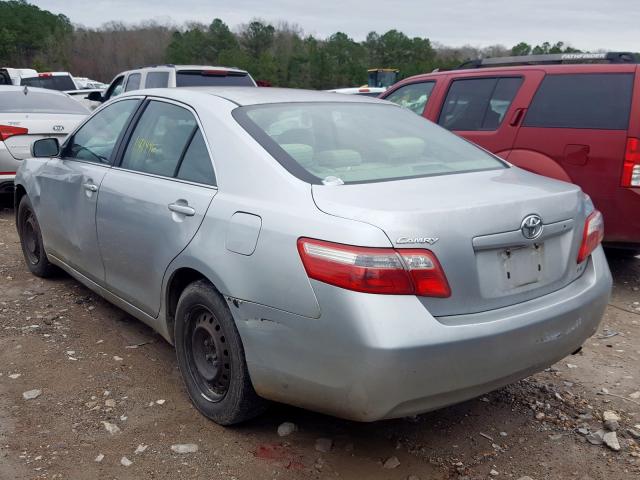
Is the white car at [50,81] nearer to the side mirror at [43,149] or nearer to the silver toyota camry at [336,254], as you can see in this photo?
the side mirror at [43,149]

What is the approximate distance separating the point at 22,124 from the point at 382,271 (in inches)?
271

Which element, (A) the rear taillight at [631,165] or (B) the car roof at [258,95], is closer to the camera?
(B) the car roof at [258,95]

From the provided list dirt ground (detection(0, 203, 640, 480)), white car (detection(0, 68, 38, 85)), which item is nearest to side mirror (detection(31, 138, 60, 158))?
dirt ground (detection(0, 203, 640, 480))

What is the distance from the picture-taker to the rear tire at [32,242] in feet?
17.5

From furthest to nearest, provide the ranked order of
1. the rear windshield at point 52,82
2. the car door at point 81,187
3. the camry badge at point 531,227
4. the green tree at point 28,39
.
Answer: the green tree at point 28,39 < the rear windshield at point 52,82 < the car door at point 81,187 < the camry badge at point 531,227

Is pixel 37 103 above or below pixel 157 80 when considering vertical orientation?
below

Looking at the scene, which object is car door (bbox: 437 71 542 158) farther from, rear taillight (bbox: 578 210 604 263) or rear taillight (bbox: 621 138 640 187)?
rear taillight (bbox: 578 210 604 263)

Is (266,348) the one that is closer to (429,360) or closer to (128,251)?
(429,360)

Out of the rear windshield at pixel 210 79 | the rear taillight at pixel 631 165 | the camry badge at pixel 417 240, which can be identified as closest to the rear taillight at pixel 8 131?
the rear windshield at pixel 210 79

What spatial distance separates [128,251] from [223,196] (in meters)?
0.95

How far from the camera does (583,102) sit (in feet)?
17.5

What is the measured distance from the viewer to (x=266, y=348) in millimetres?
2711

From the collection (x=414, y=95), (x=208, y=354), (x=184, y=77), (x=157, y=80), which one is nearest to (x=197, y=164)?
(x=208, y=354)

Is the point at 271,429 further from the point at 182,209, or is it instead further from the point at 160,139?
the point at 160,139
